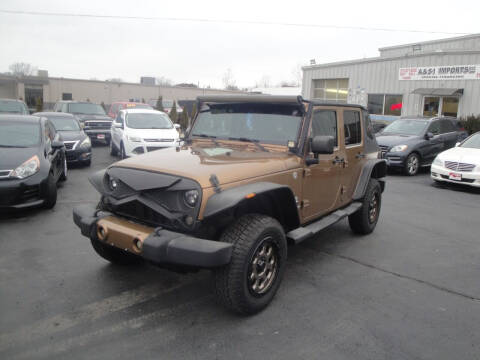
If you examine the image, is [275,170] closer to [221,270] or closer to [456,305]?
[221,270]

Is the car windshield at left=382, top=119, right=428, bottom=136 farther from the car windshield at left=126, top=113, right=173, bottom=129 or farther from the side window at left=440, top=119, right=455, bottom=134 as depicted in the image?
the car windshield at left=126, top=113, right=173, bottom=129

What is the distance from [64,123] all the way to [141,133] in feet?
8.82

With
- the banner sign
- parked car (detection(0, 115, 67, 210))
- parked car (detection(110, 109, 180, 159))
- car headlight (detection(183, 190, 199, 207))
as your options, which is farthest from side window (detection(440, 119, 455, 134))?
car headlight (detection(183, 190, 199, 207))

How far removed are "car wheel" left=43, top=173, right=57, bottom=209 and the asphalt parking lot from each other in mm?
776

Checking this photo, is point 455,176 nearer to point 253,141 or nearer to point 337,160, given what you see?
point 337,160

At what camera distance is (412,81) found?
66.8 ft

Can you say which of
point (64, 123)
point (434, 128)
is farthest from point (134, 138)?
point (434, 128)

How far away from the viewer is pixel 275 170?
3838 mm

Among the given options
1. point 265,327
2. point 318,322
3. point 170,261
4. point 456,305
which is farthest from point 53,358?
point 456,305

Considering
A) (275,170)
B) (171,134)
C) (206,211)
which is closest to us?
A: (206,211)

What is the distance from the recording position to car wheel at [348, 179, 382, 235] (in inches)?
221

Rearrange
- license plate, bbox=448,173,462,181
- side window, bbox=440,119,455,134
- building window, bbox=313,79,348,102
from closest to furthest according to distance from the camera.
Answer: license plate, bbox=448,173,462,181 < side window, bbox=440,119,455,134 < building window, bbox=313,79,348,102

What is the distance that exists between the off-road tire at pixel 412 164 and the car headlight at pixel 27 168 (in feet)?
31.6

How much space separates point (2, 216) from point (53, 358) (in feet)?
13.8
